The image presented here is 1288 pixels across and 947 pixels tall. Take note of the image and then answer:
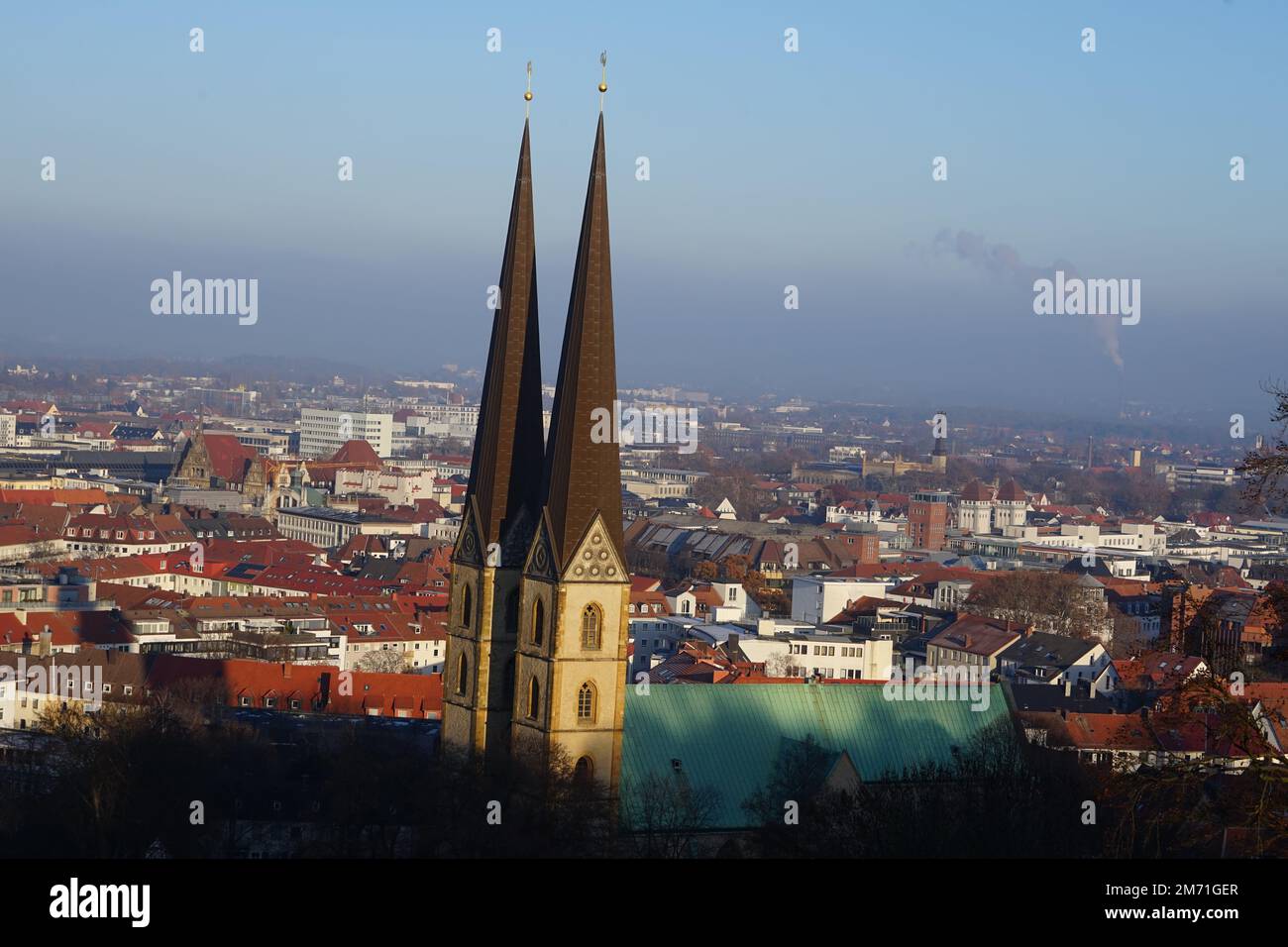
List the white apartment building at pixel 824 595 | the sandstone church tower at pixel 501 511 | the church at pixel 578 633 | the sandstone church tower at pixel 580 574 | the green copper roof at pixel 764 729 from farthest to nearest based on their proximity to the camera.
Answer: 1. the white apartment building at pixel 824 595
2. the sandstone church tower at pixel 501 511
3. the green copper roof at pixel 764 729
4. the church at pixel 578 633
5. the sandstone church tower at pixel 580 574

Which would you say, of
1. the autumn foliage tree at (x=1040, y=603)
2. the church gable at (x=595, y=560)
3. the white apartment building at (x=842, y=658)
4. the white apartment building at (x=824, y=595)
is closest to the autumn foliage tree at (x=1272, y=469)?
the church gable at (x=595, y=560)

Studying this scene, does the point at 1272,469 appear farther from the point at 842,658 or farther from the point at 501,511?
the point at 842,658

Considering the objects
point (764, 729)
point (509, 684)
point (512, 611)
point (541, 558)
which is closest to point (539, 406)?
point (541, 558)

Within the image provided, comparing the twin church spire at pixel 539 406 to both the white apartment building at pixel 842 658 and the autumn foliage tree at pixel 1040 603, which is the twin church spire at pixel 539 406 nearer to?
the white apartment building at pixel 842 658

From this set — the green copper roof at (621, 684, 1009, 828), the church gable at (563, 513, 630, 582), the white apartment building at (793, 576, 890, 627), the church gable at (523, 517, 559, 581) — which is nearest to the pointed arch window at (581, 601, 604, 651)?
the church gable at (563, 513, 630, 582)

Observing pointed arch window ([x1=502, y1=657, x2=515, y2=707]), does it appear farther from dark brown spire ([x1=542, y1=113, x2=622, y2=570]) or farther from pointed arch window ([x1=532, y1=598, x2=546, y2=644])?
dark brown spire ([x1=542, y1=113, x2=622, y2=570])
